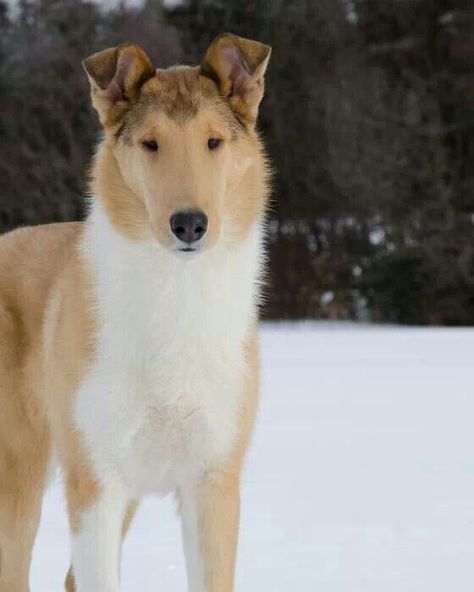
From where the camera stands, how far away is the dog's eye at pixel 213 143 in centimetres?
386

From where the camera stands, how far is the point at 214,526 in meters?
3.97

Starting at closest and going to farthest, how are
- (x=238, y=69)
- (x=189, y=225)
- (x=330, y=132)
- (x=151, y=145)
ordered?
(x=189, y=225)
(x=151, y=145)
(x=238, y=69)
(x=330, y=132)

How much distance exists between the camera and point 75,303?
13.8ft

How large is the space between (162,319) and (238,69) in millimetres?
924

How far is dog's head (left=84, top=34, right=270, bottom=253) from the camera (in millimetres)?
3693

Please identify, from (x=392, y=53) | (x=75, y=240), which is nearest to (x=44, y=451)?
(x=75, y=240)

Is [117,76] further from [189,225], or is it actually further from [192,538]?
[192,538]

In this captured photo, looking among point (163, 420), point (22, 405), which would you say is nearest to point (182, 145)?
point (163, 420)

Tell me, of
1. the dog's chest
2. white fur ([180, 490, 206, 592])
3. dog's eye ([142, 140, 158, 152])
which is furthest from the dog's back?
dog's eye ([142, 140, 158, 152])

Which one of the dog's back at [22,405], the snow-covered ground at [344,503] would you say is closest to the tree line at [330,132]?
the snow-covered ground at [344,503]

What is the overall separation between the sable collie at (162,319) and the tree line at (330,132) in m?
14.5

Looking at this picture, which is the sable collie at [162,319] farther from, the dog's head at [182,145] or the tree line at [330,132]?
the tree line at [330,132]

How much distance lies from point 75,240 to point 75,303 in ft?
1.54

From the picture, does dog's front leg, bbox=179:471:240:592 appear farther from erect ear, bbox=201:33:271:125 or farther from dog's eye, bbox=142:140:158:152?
erect ear, bbox=201:33:271:125
